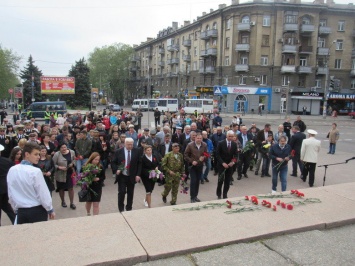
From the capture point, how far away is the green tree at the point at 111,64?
79000 millimetres

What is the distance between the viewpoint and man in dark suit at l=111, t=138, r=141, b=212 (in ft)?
21.2

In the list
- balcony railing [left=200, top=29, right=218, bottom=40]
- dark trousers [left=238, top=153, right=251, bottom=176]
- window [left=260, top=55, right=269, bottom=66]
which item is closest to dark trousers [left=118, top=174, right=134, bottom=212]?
dark trousers [left=238, top=153, right=251, bottom=176]

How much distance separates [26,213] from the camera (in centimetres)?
407

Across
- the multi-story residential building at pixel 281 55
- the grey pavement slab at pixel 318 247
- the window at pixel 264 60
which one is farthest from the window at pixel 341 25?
the grey pavement slab at pixel 318 247

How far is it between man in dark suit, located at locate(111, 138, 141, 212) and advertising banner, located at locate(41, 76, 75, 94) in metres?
43.8

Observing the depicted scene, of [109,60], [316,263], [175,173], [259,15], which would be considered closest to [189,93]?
[259,15]

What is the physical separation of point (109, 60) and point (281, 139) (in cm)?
7650

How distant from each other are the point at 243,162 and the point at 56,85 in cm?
4269

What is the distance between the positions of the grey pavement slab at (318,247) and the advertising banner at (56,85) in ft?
155

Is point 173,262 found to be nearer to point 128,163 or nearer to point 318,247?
point 318,247

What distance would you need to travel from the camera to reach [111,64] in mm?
79375

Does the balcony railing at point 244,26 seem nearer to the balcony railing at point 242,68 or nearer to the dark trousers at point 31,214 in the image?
the balcony railing at point 242,68

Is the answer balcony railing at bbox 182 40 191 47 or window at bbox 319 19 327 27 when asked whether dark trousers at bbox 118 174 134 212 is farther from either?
balcony railing at bbox 182 40 191 47

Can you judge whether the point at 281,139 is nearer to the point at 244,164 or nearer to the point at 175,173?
the point at 244,164
